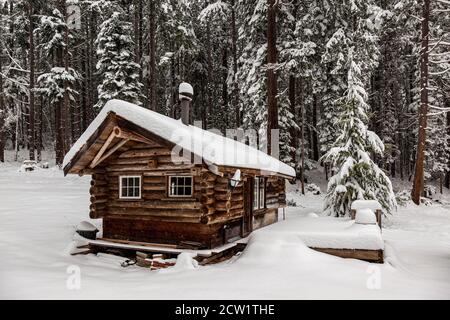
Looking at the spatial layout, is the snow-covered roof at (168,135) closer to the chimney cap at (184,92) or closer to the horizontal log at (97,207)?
the horizontal log at (97,207)

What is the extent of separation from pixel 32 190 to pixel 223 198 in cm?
1516

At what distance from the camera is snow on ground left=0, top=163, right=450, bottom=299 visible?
7570 mm

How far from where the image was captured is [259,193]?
1520 cm

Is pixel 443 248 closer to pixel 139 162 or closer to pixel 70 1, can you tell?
pixel 139 162

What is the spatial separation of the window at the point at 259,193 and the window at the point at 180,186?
387cm

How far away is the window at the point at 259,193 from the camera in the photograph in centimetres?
1462

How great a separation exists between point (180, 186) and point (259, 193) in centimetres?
496

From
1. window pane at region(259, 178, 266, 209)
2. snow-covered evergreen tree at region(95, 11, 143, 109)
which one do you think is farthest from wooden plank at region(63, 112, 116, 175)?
snow-covered evergreen tree at region(95, 11, 143, 109)

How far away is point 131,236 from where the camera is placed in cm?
1198

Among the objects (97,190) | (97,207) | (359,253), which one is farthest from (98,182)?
(359,253)

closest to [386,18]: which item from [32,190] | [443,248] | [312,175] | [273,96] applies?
[273,96]

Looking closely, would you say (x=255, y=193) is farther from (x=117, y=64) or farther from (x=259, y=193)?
(x=117, y=64)

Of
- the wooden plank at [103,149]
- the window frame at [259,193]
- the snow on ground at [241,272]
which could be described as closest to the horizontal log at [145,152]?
the wooden plank at [103,149]

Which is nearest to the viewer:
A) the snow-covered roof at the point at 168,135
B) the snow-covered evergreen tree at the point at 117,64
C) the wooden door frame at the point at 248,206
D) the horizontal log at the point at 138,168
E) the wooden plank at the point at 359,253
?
the snow-covered roof at the point at 168,135
